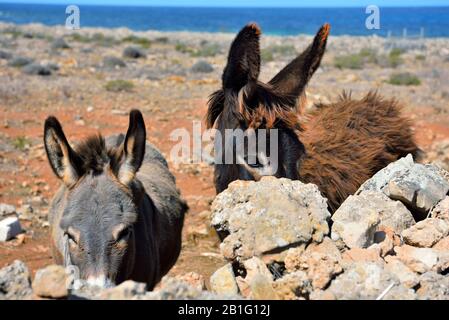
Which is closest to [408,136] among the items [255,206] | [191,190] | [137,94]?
[255,206]

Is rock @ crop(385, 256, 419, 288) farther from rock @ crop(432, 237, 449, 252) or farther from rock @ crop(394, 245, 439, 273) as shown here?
rock @ crop(432, 237, 449, 252)

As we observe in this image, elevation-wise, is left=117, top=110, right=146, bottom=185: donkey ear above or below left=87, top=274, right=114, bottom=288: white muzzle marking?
above

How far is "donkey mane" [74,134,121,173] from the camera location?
3.92 m

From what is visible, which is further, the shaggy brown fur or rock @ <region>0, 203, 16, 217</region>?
rock @ <region>0, 203, 16, 217</region>

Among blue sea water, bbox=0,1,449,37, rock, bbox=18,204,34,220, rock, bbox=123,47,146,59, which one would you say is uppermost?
blue sea water, bbox=0,1,449,37

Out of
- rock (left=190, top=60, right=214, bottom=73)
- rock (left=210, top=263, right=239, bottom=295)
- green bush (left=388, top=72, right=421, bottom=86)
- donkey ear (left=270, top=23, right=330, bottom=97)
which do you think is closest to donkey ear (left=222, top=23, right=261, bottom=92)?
donkey ear (left=270, top=23, right=330, bottom=97)

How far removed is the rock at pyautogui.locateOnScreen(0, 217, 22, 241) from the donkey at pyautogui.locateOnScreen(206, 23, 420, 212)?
4.28 m

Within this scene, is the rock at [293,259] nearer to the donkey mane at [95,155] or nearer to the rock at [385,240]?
the rock at [385,240]

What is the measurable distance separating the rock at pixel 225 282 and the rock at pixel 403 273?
93 centimetres

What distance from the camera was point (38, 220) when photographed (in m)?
8.41

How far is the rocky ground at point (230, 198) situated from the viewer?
318cm

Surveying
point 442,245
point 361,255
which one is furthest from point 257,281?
point 442,245

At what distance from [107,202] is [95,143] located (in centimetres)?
Result: 61
